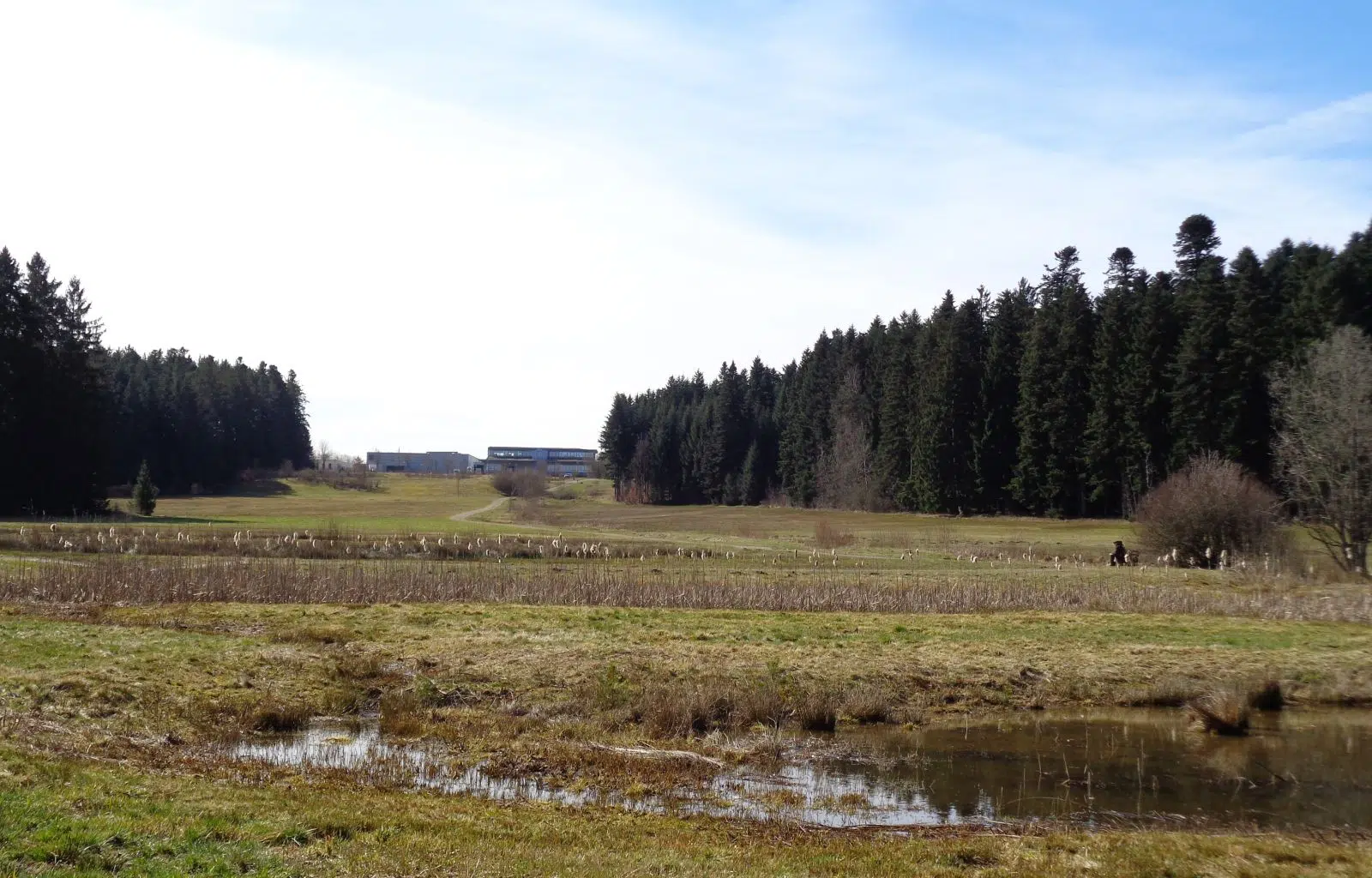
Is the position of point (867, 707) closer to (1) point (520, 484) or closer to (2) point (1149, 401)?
(2) point (1149, 401)

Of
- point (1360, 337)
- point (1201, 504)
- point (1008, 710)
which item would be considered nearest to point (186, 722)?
point (1008, 710)

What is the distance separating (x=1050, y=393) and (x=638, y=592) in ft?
200

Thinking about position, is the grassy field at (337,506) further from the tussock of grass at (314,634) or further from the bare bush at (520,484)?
the tussock of grass at (314,634)

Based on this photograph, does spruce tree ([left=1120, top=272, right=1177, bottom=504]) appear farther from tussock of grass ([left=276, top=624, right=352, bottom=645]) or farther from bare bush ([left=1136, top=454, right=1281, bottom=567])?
tussock of grass ([left=276, top=624, right=352, bottom=645])

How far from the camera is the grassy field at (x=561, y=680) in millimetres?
10078

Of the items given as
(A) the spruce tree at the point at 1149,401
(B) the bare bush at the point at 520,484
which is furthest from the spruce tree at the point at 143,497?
(A) the spruce tree at the point at 1149,401

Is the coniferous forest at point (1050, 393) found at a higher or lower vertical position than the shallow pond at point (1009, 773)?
higher

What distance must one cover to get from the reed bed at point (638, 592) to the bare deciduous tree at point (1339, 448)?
31.0ft

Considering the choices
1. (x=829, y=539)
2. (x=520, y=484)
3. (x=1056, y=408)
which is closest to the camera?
(x=829, y=539)

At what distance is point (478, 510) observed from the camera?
108 meters

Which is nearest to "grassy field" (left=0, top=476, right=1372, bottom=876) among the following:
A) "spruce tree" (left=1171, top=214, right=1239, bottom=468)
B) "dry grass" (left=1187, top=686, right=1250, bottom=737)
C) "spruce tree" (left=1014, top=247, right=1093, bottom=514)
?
"dry grass" (left=1187, top=686, right=1250, bottom=737)

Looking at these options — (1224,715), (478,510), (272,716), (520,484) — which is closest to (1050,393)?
(478,510)

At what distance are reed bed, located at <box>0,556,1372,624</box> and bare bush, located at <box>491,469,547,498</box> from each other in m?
102

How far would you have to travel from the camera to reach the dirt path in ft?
300
